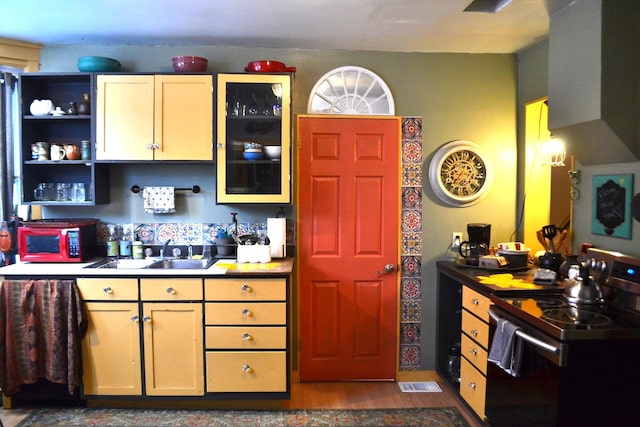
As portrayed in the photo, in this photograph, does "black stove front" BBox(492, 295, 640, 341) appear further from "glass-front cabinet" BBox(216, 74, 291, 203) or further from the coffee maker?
"glass-front cabinet" BBox(216, 74, 291, 203)

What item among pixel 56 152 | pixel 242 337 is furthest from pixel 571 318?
pixel 56 152

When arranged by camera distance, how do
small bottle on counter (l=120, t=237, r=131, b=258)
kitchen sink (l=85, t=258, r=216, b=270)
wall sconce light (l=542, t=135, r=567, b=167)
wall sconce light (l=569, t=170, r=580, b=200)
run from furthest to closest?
small bottle on counter (l=120, t=237, r=131, b=258) → kitchen sink (l=85, t=258, r=216, b=270) → wall sconce light (l=542, t=135, r=567, b=167) → wall sconce light (l=569, t=170, r=580, b=200)

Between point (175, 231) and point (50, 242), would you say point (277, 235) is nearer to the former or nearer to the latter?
point (175, 231)

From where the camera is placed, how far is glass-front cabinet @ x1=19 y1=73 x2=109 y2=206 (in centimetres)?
301

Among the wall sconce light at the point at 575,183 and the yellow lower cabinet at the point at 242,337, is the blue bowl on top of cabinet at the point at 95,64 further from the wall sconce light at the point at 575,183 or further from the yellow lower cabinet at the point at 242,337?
the wall sconce light at the point at 575,183

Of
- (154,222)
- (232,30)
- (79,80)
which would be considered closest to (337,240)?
(154,222)

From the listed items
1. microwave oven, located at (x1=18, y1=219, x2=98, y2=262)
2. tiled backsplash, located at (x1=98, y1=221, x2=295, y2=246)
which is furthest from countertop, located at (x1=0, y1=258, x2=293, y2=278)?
tiled backsplash, located at (x1=98, y1=221, x2=295, y2=246)

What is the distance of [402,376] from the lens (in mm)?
3328

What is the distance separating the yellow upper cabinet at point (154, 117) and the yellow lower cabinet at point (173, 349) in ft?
3.29

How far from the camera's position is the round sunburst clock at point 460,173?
3244 mm

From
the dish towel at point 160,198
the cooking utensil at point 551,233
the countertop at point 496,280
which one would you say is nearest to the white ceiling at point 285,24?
the dish towel at point 160,198

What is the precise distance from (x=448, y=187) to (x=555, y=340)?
163 cm

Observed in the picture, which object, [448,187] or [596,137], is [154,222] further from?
[596,137]

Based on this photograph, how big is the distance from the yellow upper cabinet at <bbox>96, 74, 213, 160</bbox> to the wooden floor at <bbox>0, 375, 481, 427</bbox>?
67.3 inches
